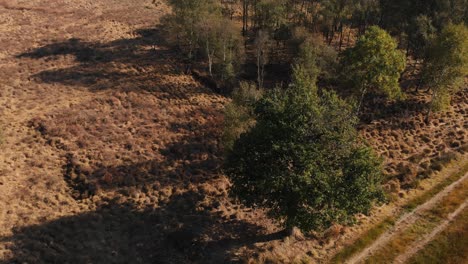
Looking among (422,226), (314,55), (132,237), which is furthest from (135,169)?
(422,226)

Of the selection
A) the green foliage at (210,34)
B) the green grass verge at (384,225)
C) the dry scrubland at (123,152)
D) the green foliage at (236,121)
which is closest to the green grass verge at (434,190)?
the green grass verge at (384,225)

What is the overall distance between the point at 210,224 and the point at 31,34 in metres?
60.4

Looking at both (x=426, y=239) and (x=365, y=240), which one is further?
(x=426, y=239)

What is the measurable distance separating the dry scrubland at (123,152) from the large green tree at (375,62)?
30.2 feet

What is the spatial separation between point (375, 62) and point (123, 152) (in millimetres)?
36998

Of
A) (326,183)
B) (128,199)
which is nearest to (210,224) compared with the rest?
(128,199)

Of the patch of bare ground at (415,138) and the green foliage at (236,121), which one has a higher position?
the green foliage at (236,121)

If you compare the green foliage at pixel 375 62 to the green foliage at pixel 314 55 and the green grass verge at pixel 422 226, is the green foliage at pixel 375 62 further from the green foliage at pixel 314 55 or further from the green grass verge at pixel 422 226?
the green grass verge at pixel 422 226

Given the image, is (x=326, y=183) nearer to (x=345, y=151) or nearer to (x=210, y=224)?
(x=345, y=151)

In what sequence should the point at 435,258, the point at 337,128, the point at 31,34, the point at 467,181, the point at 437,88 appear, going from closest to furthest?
the point at 337,128 → the point at 435,258 → the point at 467,181 → the point at 437,88 → the point at 31,34

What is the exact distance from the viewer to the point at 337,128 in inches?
1443

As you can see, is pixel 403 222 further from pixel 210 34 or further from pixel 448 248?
pixel 210 34

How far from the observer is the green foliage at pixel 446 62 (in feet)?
197

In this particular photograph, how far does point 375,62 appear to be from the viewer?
54.2 m
